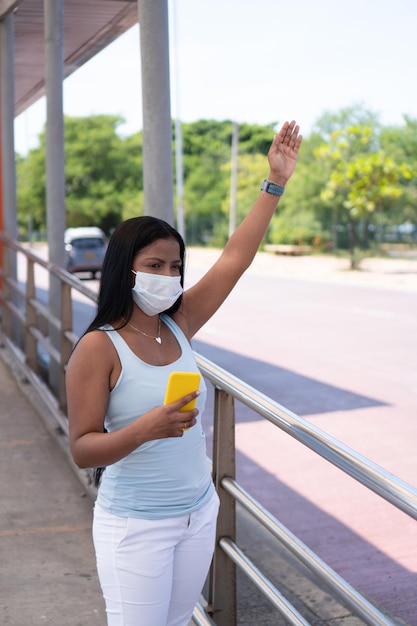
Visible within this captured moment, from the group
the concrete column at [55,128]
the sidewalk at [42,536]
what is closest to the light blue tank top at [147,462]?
the sidewalk at [42,536]

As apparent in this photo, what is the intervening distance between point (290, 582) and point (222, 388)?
70.6 inches

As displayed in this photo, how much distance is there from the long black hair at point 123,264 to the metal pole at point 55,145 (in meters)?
4.50

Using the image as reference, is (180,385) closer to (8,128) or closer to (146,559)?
(146,559)

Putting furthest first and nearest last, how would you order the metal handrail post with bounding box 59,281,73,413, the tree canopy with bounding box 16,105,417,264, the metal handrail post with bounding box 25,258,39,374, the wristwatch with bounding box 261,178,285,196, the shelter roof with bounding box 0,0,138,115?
the tree canopy with bounding box 16,105,417,264
the shelter roof with bounding box 0,0,138,115
the metal handrail post with bounding box 25,258,39,374
the metal handrail post with bounding box 59,281,73,413
the wristwatch with bounding box 261,178,285,196

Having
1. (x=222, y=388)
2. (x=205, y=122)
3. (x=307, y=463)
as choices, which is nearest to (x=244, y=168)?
(x=205, y=122)

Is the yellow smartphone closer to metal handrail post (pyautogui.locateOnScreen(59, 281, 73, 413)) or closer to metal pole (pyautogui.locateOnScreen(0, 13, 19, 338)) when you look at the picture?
metal handrail post (pyautogui.locateOnScreen(59, 281, 73, 413))

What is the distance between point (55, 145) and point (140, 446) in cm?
506

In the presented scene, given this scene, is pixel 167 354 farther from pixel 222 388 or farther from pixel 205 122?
pixel 205 122

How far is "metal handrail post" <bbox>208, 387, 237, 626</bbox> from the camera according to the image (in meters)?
3.18

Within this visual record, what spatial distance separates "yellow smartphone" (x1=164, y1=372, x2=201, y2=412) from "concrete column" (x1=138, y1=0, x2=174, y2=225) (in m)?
2.49

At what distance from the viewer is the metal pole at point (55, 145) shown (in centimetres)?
669

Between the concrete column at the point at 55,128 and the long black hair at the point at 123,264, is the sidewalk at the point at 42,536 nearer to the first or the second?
the concrete column at the point at 55,128

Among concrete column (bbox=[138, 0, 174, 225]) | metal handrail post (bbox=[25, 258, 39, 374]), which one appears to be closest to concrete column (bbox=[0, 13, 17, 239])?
metal handrail post (bbox=[25, 258, 39, 374])

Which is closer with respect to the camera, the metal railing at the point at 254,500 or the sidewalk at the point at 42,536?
the metal railing at the point at 254,500
